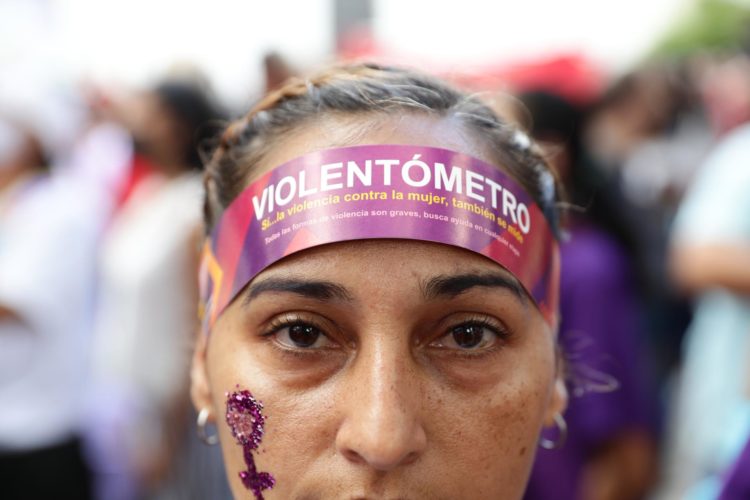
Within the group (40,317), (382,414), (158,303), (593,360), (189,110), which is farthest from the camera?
(189,110)

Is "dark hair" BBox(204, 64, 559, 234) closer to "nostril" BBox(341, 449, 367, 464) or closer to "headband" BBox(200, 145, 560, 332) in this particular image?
"headband" BBox(200, 145, 560, 332)

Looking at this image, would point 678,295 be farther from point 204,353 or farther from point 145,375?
point 204,353

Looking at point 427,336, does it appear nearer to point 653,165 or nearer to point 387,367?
point 387,367

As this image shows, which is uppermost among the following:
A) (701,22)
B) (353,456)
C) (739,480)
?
(701,22)

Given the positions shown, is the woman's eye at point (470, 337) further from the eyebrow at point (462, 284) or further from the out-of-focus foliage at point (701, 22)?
the out-of-focus foliage at point (701, 22)

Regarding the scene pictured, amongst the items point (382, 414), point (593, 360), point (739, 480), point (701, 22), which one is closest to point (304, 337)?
point (382, 414)

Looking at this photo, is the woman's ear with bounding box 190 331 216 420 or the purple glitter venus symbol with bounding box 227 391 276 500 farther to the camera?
the woman's ear with bounding box 190 331 216 420

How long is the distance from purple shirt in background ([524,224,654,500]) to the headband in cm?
157

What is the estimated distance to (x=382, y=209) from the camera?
150 cm

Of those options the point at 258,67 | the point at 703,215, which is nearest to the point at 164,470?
the point at 258,67

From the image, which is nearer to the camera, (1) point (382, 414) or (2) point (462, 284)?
(1) point (382, 414)

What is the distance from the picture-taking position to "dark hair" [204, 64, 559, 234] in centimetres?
166

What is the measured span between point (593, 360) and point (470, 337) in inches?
70.7

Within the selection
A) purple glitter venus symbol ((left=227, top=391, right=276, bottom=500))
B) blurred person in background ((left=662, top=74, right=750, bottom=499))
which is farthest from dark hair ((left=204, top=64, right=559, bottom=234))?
blurred person in background ((left=662, top=74, right=750, bottom=499))
